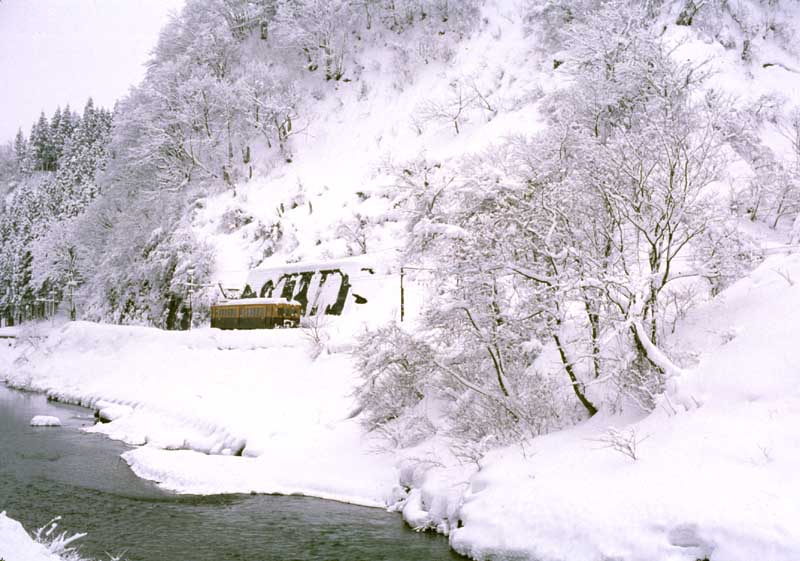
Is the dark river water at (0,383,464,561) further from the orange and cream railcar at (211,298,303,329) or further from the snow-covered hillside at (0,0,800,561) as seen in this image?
the orange and cream railcar at (211,298,303,329)

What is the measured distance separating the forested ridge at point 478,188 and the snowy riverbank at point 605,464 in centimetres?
87

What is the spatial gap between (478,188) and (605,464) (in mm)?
6050

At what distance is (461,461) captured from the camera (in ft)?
42.7

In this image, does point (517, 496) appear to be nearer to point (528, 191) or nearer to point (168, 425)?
point (528, 191)

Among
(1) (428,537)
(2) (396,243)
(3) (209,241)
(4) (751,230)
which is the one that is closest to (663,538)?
(1) (428,537)

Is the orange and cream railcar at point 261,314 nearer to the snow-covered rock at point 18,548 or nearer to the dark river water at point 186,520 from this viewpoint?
the dark river water at point 186,520

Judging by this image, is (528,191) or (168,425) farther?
(168,425)

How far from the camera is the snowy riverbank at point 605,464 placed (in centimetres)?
788

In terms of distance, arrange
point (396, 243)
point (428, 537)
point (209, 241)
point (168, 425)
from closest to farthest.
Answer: point (428, 537) < point (168, 425) < point (396, 243) < point (209, 241)

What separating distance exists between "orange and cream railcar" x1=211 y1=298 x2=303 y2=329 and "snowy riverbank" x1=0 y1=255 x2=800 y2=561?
26.9 ft

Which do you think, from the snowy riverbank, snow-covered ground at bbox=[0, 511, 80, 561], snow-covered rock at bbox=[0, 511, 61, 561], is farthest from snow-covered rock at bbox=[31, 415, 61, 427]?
snow-covered rock at bbox=[0, 511, 61, 561]

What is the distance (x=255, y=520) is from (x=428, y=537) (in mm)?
3536

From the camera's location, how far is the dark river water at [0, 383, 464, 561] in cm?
1021

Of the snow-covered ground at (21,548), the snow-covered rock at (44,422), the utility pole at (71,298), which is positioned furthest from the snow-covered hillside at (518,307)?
the utility pole at (71,298)
